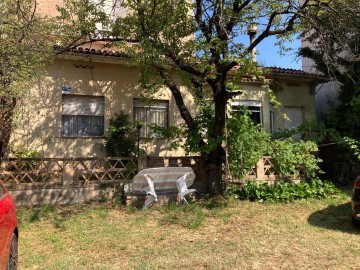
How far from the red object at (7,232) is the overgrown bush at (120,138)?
268 inches

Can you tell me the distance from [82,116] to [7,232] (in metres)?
8.03

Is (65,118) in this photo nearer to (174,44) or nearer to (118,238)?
(174,44)

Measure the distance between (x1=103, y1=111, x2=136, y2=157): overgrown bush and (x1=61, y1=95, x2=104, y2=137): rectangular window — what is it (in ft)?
1.57

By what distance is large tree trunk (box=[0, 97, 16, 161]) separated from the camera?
820cm

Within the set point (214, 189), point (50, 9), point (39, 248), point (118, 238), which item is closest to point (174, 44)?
point (214, 189)

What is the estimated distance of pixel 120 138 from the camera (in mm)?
11609

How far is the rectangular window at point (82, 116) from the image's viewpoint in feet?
38.0

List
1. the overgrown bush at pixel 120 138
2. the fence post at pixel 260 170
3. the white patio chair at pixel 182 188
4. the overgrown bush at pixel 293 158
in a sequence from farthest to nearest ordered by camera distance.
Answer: the overgrown bush at pixel 120 138 < the overgrown bush at pixel 293 158 < the fence post at pixel 260 170 < the white patio chair at pixel 182 188

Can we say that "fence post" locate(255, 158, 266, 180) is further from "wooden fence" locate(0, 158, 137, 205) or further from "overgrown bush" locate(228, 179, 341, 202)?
"wooden fence" locate(0, 158, 137, 205)

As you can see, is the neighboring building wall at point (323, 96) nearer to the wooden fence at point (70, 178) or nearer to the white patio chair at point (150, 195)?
the wooden fence at point (70, 178)

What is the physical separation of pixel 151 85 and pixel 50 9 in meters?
6.93

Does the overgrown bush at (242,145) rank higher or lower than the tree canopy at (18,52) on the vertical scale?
lower

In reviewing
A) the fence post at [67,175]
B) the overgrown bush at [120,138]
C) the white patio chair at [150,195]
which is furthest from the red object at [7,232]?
the overgrown bush at [120,138]

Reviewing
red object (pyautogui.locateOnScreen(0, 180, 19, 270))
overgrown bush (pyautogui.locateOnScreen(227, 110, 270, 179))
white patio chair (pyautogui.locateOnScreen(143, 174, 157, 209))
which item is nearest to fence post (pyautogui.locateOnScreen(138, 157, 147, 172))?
white patio chair (pyautogui.locateOnScreen(143, 174, 157, 209))
